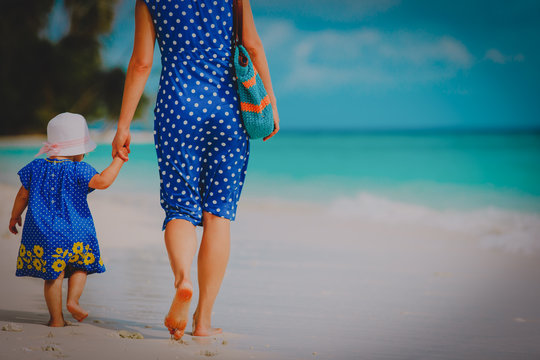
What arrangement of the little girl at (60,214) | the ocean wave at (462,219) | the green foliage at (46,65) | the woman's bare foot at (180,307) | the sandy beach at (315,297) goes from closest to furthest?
the woman's bare foot at (180,307) → the sandy beach at (315,297) → the little girl at (60,214) → the ocean wave at (462,219) → the green foliage at (46,65)

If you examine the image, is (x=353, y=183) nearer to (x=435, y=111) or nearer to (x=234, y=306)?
(x=234, y=306)

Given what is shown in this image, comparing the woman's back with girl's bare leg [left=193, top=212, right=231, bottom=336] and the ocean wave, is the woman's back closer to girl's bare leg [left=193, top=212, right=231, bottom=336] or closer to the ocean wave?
girl's bare leg [left=193, top=212, right=231, bottom=336]

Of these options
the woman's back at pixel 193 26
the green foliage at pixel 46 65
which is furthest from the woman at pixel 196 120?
the green foliage at pixel 46 65

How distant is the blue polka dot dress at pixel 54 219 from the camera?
2039 mm

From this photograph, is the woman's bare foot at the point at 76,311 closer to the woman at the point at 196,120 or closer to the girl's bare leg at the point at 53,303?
the girl's bare leg at the point at 53,303

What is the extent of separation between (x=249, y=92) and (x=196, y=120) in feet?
0.65

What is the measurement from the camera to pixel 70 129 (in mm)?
2098

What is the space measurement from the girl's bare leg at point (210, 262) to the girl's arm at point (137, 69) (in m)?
0.38

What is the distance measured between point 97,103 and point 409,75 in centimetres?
1149

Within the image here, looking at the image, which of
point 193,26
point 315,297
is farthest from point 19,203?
point 315,297

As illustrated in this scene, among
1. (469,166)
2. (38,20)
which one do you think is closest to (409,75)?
(469,166)

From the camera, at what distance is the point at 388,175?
11375 mm

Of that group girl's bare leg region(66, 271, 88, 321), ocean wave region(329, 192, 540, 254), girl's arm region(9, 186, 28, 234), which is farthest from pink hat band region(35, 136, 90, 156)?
ocean wave region(329, 192, 540, 254)

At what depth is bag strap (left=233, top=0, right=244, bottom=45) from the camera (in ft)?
6.56
